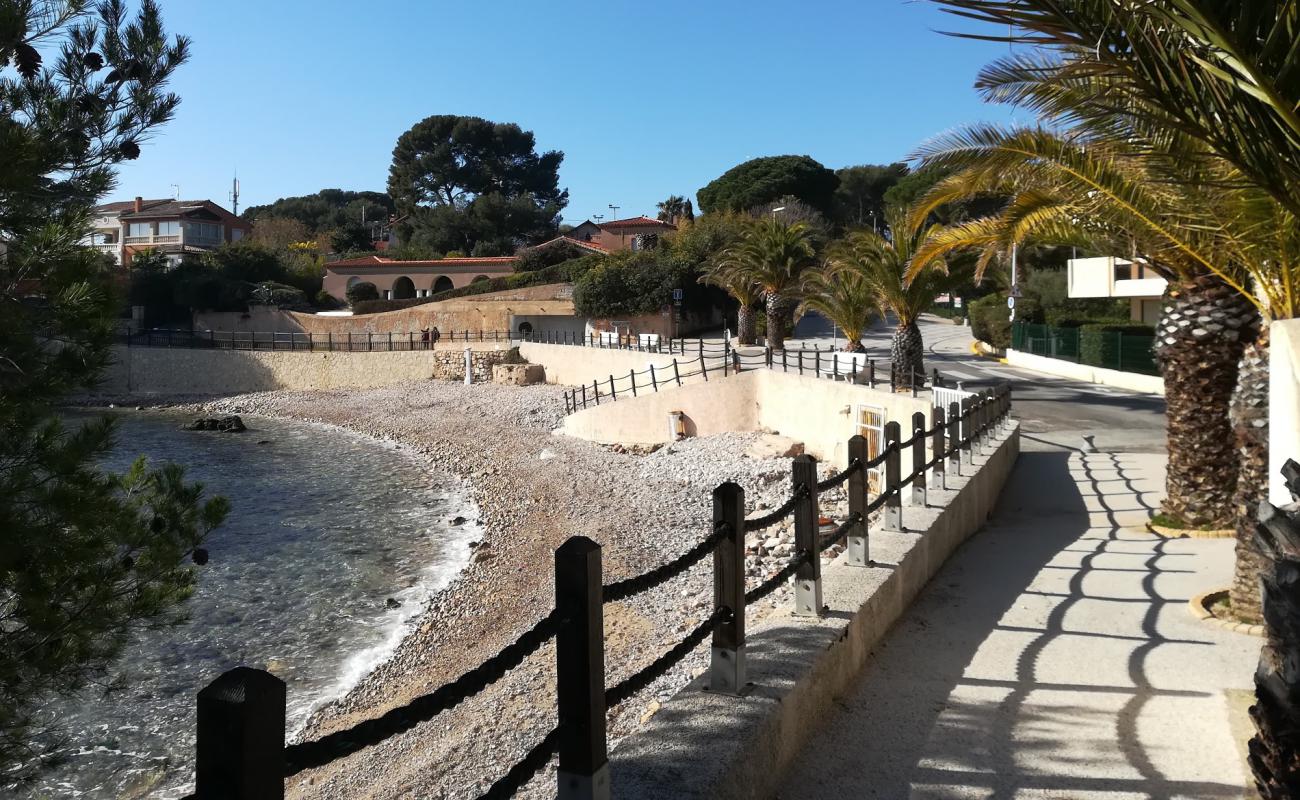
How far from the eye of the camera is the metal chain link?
4494 mm

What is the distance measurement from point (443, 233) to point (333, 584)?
60750mm

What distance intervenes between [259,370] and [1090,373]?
141 feet

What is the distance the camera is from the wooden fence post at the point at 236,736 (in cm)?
182

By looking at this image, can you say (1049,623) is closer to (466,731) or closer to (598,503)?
(466,731)

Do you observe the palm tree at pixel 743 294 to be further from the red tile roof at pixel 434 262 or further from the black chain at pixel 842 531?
the black chain at pixel 842 531

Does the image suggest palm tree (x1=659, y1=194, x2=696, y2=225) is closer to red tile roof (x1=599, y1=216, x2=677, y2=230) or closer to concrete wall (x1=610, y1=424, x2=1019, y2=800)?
red tile roof (x1=599, y1=216, x2=677, y2=230)

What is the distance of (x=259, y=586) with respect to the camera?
17906 millimetres

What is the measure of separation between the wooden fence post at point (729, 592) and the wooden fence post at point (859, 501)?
2.06m

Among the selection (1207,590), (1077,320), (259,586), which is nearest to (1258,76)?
(1207,590)

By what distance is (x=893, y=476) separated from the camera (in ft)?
22.4

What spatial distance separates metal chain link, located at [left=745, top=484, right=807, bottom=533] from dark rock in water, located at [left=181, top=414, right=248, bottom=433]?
40.1 m

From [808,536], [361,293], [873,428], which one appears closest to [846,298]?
[873,428]

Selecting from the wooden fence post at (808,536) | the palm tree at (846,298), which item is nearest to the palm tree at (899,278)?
the palm tree at (846,298)

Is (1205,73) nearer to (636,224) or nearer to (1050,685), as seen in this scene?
(1050,685)
